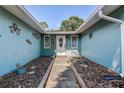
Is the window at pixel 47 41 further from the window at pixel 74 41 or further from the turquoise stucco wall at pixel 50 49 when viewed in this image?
the window at pixel 74 41

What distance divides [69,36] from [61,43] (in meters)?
1.16

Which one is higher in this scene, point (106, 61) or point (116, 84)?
point (106, 61)

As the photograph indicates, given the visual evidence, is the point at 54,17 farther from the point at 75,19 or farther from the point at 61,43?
the point at 61,43

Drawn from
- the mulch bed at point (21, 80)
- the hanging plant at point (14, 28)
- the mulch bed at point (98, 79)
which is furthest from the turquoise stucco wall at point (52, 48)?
the mulch bed at point (21, 80)

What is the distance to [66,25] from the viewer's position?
106 ft

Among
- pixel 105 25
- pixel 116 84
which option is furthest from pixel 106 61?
pixel 116 84

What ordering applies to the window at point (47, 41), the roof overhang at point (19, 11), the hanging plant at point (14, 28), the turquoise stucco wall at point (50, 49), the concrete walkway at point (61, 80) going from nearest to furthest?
the concrete walkway at point (61, 80) → the roof overhang at point (19, 11) → the hanging plant at point (14, 28) → the turquoise stucco wall at point (50, 49) → the window at point (47, 41)

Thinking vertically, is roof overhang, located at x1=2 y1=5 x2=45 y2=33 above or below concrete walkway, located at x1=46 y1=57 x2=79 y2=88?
above

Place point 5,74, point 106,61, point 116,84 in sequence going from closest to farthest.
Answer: point 116,84
point 5,74
point 106,61

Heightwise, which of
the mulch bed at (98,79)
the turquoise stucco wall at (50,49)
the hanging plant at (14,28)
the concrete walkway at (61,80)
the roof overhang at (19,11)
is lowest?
the concrete walkway at (61,80)

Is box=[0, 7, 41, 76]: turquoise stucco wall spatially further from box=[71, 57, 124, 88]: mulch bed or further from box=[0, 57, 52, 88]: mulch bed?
box=[71, 57, 124, 88]: mulch bed

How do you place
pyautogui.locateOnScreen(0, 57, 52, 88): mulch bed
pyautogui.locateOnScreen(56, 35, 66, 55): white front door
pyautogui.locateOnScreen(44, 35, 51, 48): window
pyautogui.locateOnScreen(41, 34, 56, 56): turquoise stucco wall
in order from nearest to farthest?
1. pyautogui.locateOnScreen(0, 57, 52, 88): mulch bed
2. pyautogui.locateOnScreen(41, 34, 56, 56): turquoise stucco wall
3. pyautogui.locateOnScreen(44, 35, 51, 48): window
4. pyautogui.locateOnScreen(56, 35, 66, 55): white front door

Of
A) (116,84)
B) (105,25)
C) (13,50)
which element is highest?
(105,25)

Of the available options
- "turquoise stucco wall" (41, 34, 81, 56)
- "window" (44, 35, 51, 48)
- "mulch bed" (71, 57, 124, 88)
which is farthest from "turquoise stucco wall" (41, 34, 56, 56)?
"mulch bed" (71, 57, 124, 88)
